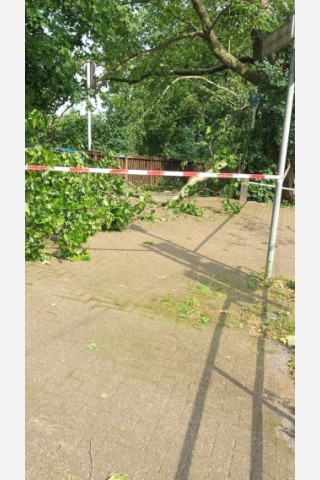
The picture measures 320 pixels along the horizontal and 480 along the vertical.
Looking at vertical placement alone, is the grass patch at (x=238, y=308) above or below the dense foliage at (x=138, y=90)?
below

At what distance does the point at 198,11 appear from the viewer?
34.7ft

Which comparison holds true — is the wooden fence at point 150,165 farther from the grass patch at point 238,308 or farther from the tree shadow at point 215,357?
the grass patch at point 238,308

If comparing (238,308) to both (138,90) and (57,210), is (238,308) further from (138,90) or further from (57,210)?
(138,90)

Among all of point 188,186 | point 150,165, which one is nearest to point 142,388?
point 188,186

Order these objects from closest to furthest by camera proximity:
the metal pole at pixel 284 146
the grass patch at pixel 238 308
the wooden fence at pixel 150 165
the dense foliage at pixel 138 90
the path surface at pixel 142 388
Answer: the path surface at pixel 142 388, the grass patch at pixel 238 308, the metal pole at pixel 284 146, the dense foliage at pixel 138 90, the wooden fence at pixel 150 165

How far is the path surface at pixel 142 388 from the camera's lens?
199 centimetres

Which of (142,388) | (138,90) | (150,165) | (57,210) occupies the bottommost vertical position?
(142,388)

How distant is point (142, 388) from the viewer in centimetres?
255

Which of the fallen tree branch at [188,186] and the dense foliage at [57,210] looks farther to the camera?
the fallen tree branch at [188,186]

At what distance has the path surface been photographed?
1.99 meters

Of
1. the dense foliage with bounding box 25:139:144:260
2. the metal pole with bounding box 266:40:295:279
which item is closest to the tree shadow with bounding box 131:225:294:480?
the metal pole with bounding box 266:40:295:279

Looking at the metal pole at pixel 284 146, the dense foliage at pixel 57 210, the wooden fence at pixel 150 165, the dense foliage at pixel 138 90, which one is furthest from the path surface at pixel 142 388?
the wooden fence at pixel 150 165

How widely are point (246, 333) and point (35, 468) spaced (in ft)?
7.13

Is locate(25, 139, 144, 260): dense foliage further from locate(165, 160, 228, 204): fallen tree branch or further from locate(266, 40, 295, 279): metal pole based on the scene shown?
locate(165, 160, 228, 204): fallen tree branch
